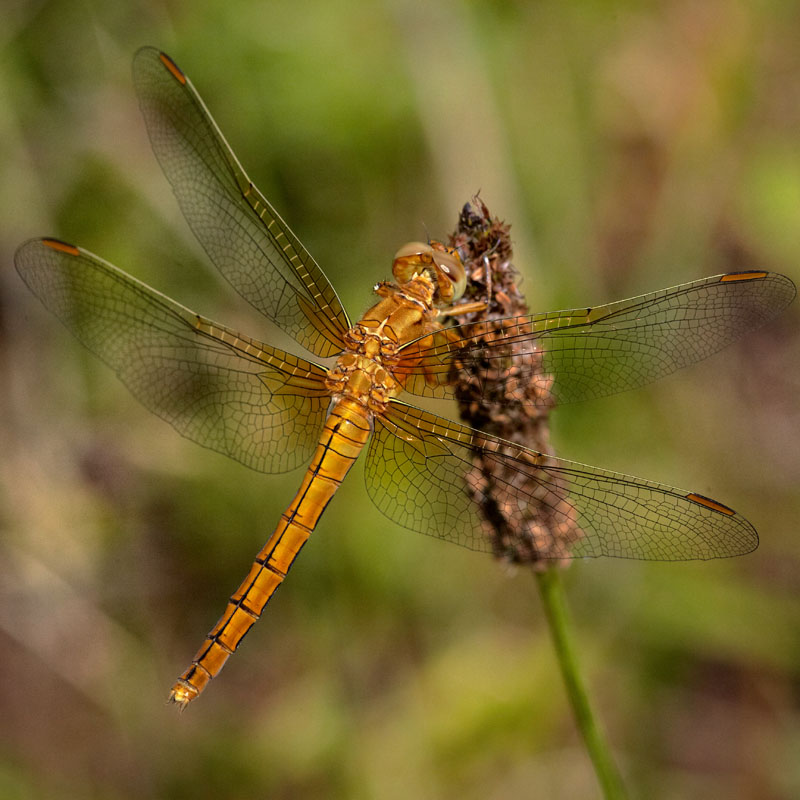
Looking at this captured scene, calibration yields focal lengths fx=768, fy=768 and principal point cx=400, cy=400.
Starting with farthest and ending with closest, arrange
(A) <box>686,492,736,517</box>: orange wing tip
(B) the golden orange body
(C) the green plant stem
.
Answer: (B) the golden orange body
(A) <box>686,492,736,517</box>: orange wing tip
(C) the green plant stem

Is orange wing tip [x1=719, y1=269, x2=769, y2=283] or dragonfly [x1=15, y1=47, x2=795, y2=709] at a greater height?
orange wing tip [x1=719, y1=269, x2=769, y2=283]

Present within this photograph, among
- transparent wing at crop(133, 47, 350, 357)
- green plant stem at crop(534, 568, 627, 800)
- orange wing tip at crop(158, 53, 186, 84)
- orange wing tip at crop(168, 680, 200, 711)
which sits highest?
orange wing tip at crop(158, 53, 186, 84)

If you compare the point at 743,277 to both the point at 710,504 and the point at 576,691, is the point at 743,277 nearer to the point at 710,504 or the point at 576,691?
the point at 710,504

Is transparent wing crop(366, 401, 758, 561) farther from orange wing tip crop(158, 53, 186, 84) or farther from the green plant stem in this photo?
orange wing tip crop(158, 53, 186, 84)

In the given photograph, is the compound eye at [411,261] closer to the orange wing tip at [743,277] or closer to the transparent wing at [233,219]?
Answer: the transparent wing at [233,219]

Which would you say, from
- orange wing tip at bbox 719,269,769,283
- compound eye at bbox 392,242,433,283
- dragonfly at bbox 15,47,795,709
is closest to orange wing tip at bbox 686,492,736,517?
dragonfly at bbox 15,47,795,709

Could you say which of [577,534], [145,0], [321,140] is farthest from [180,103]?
[577,534]

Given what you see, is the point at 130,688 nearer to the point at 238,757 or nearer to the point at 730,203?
the point at 238,757
